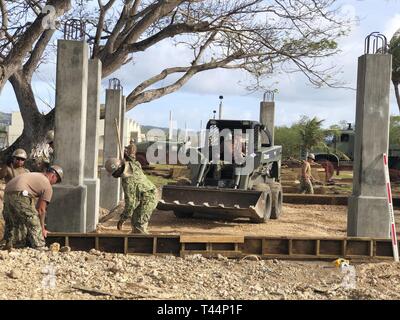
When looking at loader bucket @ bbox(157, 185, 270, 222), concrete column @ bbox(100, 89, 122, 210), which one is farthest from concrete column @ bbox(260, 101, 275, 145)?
loader bucket @ bbox(157, 185, 270, 222)

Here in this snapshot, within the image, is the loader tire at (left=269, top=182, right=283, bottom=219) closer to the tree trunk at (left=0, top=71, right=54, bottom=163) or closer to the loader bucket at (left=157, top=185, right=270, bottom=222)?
the loader bucket at (left=157, top=185, right=270, bottom=222)

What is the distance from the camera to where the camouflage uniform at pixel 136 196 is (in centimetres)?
947

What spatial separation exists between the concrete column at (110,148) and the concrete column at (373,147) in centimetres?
710

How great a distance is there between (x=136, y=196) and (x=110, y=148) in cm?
629

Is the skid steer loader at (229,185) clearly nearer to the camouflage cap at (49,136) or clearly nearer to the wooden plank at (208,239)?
the wooden plank at (208,239)

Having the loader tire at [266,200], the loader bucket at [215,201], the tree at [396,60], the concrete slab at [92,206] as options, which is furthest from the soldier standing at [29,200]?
the tree at [396,60]

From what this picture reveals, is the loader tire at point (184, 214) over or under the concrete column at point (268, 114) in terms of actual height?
under

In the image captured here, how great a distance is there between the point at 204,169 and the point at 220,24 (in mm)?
6600

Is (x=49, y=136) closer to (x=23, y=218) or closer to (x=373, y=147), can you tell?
(x=23, y=218)

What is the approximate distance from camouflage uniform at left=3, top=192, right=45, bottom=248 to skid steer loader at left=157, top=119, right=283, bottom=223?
4677 mm

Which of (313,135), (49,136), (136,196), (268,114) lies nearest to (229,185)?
(136,196)

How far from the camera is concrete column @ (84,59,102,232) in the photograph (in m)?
11.9

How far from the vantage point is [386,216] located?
9.76 m
